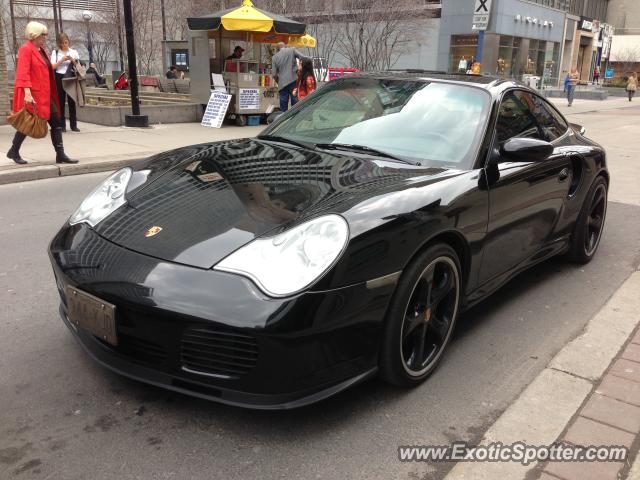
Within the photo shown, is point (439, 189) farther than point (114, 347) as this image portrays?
Yes

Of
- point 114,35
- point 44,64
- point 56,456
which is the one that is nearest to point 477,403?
point 56,456

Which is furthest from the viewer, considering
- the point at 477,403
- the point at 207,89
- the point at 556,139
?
the point at 207,89

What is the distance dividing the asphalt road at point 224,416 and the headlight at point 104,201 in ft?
2.40

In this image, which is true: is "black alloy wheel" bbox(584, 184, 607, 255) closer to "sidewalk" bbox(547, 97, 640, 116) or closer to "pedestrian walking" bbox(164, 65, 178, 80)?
"sidewalk" bbox(547, 97, 640, 116)

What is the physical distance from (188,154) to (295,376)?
1.71m

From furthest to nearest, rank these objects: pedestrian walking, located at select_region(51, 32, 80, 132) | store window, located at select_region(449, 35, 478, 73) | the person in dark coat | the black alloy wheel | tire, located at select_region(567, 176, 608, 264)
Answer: store window, located at select_region(449, 35, 478, 73), the person in dark coat, pedestrian walking, located at select_region(51, 32, 80, 132), the black alloy wheel, tire, located at select_region(567, 176, 608, 264)

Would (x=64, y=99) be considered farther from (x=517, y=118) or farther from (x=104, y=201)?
(x=517, y=118)

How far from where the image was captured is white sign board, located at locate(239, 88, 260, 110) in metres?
13.9

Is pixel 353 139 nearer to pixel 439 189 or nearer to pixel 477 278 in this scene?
pixel 439 189

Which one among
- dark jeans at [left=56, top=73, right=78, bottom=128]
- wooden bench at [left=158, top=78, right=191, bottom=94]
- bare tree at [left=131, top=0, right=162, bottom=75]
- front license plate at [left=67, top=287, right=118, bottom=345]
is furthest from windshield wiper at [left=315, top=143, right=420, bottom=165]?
bare tree at [left=131, top=0, right=162, bottom=75]

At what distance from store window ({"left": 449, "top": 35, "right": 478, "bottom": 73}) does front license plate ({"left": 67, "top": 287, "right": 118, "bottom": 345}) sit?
39019mm

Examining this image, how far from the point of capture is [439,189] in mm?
2945

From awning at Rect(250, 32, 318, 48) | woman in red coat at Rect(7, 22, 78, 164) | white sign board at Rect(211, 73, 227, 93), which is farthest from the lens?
awning at Rect(250, 32, 318, 48)

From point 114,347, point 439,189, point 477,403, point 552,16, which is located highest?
point 552,16
